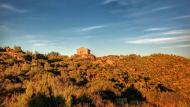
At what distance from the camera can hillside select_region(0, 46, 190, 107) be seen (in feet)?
44.4

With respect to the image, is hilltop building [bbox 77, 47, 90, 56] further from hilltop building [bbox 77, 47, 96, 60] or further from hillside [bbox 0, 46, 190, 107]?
hillside [bbox 0, 46, 190, 107]

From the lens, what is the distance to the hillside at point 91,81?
44.4ft

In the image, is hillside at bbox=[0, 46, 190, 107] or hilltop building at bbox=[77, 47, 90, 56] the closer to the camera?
hillside at bbox=[0, 46, 190, 107]

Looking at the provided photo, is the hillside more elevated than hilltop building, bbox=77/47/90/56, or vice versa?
hilltop building, bbox=77/47/90/56

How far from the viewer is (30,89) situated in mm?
13930

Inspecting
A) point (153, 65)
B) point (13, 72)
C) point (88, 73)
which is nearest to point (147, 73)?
point (153, 65)

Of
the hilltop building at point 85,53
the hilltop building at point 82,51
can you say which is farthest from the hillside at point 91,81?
the hilltop building at point 82,51

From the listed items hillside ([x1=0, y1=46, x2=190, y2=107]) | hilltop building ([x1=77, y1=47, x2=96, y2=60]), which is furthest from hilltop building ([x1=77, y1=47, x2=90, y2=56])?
hillside ([x1=0, y1=46, x2=190, y2=107])

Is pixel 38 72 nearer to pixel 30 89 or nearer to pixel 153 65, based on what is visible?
pixel 30 89

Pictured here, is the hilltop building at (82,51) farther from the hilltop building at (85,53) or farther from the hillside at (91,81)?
the hillside at (91,81)

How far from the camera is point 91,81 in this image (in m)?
27.2

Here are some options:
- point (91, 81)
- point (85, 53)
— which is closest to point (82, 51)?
point (85, 53)

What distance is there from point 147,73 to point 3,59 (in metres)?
21.7

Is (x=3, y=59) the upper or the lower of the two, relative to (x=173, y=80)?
upper
